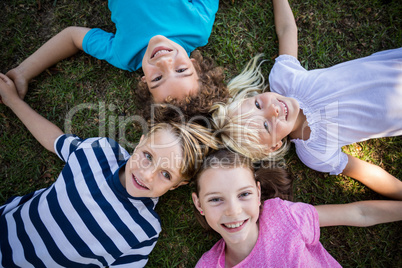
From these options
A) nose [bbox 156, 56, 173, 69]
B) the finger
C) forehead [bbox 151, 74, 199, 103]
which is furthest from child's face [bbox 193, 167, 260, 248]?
the finger

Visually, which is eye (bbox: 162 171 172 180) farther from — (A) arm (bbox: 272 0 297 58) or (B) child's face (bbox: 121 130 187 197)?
(A) arm (bbox: 272 0 297 58)

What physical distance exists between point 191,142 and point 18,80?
2.07 metres

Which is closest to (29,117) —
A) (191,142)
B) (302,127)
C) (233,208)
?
A: (191,142)

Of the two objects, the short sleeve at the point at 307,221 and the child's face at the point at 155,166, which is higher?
the child's face at the point at 155,166

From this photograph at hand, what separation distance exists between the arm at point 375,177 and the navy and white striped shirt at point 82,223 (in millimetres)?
2129

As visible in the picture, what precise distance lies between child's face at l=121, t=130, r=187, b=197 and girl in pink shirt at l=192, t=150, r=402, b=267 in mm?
301

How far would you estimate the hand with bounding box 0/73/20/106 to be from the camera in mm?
2814

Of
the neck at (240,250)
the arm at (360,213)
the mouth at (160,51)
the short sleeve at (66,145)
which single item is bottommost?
the arm at (360,213)

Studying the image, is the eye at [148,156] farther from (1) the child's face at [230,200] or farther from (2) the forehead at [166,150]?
(1) the child's face at [230,200]

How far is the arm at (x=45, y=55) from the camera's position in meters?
2.91

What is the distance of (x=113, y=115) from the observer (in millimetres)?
3096

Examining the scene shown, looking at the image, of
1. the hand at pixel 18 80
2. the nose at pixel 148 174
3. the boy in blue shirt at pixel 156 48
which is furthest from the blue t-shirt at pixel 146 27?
the nose at pixel 148 174

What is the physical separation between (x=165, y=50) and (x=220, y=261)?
1992 millimetres

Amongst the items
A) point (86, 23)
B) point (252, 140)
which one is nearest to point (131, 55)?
point (86, 23)
